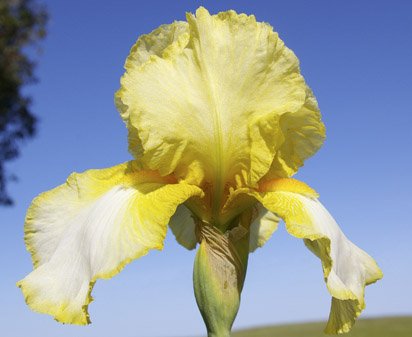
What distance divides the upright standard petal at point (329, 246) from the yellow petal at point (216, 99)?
113 mm

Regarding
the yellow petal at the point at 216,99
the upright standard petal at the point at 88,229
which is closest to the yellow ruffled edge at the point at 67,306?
the upright standard petal at the point at 88,229

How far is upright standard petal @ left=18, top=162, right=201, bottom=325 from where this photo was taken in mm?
1387

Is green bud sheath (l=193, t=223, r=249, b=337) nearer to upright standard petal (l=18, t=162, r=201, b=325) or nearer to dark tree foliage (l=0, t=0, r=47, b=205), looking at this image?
upright standard petal (l=18, t=162, r=201, b=325)

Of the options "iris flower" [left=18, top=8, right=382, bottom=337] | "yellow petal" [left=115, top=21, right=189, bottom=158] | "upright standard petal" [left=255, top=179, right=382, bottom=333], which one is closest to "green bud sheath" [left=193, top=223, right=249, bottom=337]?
"iris flower" [left=18, top=8, right=382, bottom=337]

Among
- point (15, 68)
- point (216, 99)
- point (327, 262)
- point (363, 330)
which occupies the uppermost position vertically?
point (15, 68)

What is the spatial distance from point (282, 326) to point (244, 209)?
108 ft

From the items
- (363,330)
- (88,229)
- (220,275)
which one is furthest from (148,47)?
(363,330)

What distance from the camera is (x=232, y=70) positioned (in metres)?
1.57

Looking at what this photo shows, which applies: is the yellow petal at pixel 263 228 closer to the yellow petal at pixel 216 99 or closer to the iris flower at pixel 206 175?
the iris flower at pixel 206 175

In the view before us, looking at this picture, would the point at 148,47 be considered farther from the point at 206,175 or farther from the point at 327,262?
the point at 327,262

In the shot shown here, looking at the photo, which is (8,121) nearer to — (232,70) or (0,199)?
(0,199)

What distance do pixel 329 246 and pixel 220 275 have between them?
0.28m

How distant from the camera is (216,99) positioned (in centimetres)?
156

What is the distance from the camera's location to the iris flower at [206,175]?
146 cm
